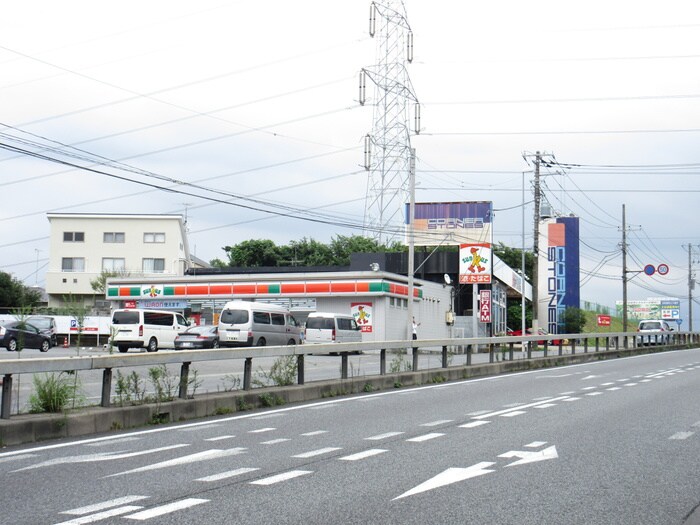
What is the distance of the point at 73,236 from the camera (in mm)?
74000

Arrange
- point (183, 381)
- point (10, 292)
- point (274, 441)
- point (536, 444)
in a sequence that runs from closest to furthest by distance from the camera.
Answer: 1. point (536, 444)
2. point (274, 441)
3. point (183, 381)
4. point (10, 292)

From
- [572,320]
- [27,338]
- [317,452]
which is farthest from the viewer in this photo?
[572,320]

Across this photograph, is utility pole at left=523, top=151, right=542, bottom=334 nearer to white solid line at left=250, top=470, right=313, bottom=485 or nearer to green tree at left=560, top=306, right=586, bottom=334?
white solid line at left=250, top=470, right=313, bottom=485

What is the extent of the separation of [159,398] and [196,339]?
25.7m

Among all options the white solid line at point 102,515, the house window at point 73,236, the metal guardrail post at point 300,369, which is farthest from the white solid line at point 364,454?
the house window at point 73,236

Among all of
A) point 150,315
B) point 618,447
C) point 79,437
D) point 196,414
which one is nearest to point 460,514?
point 618,447

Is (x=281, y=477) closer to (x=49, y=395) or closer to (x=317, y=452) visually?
(x=317, y=452)

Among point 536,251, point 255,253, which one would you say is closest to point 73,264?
point 255,253

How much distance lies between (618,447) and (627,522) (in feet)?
12.6

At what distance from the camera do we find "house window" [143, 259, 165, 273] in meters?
74.5

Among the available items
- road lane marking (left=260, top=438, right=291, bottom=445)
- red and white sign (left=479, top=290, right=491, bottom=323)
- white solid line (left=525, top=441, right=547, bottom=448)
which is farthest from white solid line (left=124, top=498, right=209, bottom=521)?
red and white sign (left=479, top=290, right=491, bottom=323)

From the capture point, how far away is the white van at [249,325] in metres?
37.6

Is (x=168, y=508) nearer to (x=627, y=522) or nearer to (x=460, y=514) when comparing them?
(x=460, y=514)

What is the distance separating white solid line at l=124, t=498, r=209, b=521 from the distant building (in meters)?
68.0
